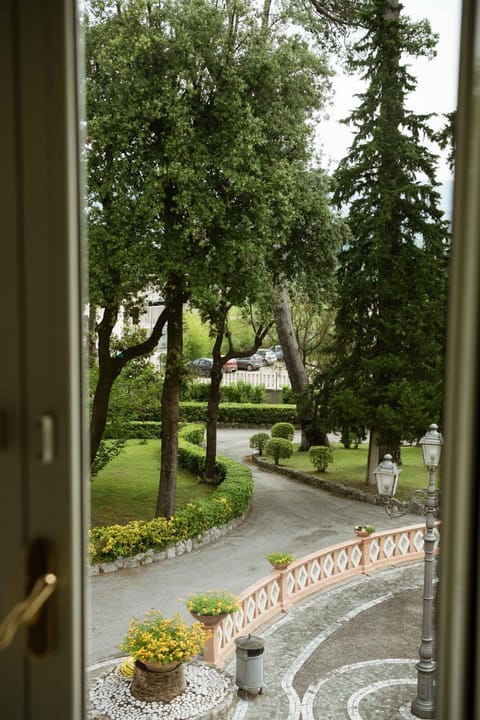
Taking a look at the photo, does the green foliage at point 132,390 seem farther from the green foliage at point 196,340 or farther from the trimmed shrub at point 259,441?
the green foliage at point 196,340

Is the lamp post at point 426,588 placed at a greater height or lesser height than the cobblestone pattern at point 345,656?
greater

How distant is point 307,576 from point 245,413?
754 centimetres

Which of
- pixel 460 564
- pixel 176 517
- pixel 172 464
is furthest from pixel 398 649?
pixel 460 564

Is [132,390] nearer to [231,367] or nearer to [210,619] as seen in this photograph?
[210,619]

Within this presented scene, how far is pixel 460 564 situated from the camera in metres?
0.59

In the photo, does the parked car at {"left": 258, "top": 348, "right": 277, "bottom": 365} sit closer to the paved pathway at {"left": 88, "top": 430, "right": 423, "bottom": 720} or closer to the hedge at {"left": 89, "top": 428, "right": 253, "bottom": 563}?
the hedge at {"left": 89, "top": 428, "right": 253, "bottom": 563}

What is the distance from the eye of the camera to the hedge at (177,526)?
6285 mm

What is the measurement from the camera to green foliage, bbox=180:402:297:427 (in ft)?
42.5

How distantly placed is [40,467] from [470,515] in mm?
401

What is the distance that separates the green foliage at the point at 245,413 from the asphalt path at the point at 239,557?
2953mm

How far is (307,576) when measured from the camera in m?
5.79

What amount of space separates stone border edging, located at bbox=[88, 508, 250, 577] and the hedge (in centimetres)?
4

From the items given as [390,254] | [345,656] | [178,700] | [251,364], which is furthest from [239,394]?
[178,700]

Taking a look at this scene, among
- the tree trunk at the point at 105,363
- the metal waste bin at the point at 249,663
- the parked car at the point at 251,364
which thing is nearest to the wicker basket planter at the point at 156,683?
the metal waste bin at the point at 249,663
